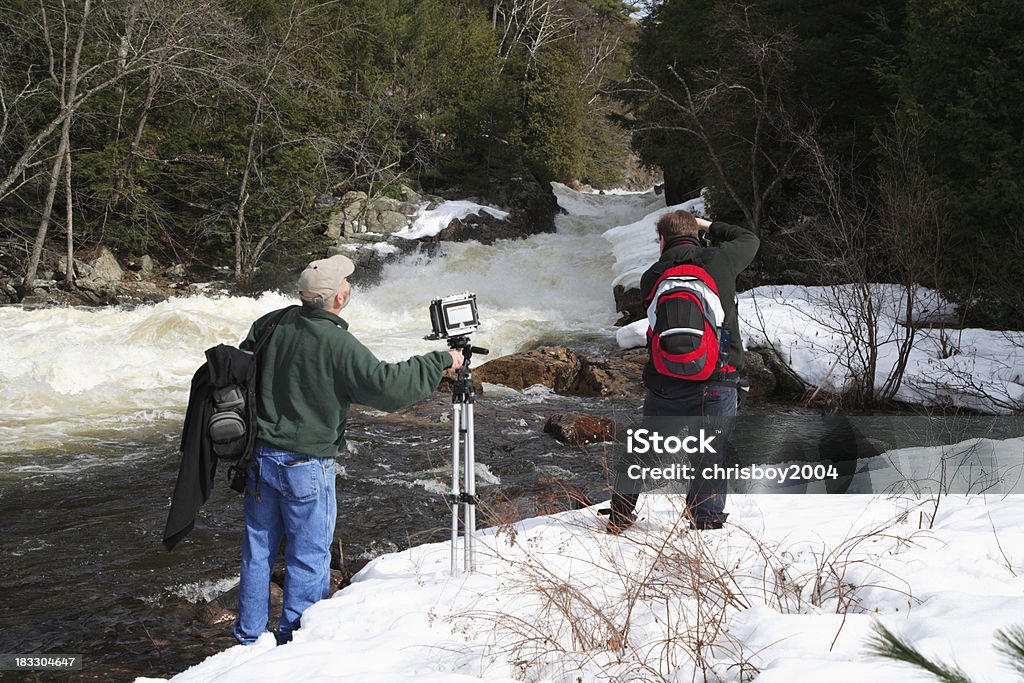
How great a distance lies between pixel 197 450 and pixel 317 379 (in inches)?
23.6

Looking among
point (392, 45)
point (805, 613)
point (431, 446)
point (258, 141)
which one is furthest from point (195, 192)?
point (805, 613)

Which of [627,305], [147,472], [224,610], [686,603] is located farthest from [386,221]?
[686,603]

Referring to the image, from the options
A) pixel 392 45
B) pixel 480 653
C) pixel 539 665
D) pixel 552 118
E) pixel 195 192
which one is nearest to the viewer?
pixel 539 665

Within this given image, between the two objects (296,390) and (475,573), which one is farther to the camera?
(475,573)

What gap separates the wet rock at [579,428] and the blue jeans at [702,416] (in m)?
4.59

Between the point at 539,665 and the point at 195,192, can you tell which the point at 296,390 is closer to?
the point at 539,665

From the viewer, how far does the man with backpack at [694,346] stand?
3.99 metres

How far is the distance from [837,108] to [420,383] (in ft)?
52.6

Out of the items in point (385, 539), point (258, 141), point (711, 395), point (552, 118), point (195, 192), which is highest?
point (552, 118)

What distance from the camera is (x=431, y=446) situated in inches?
344

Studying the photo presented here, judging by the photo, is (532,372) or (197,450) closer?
(197,450)

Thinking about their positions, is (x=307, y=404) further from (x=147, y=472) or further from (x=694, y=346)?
(x=147, y=472)

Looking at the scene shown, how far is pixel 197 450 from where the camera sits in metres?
3.51

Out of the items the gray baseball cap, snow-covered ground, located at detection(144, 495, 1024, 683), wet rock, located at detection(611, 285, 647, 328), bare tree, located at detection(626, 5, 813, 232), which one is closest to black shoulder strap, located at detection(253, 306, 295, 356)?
the gray baseball cap
